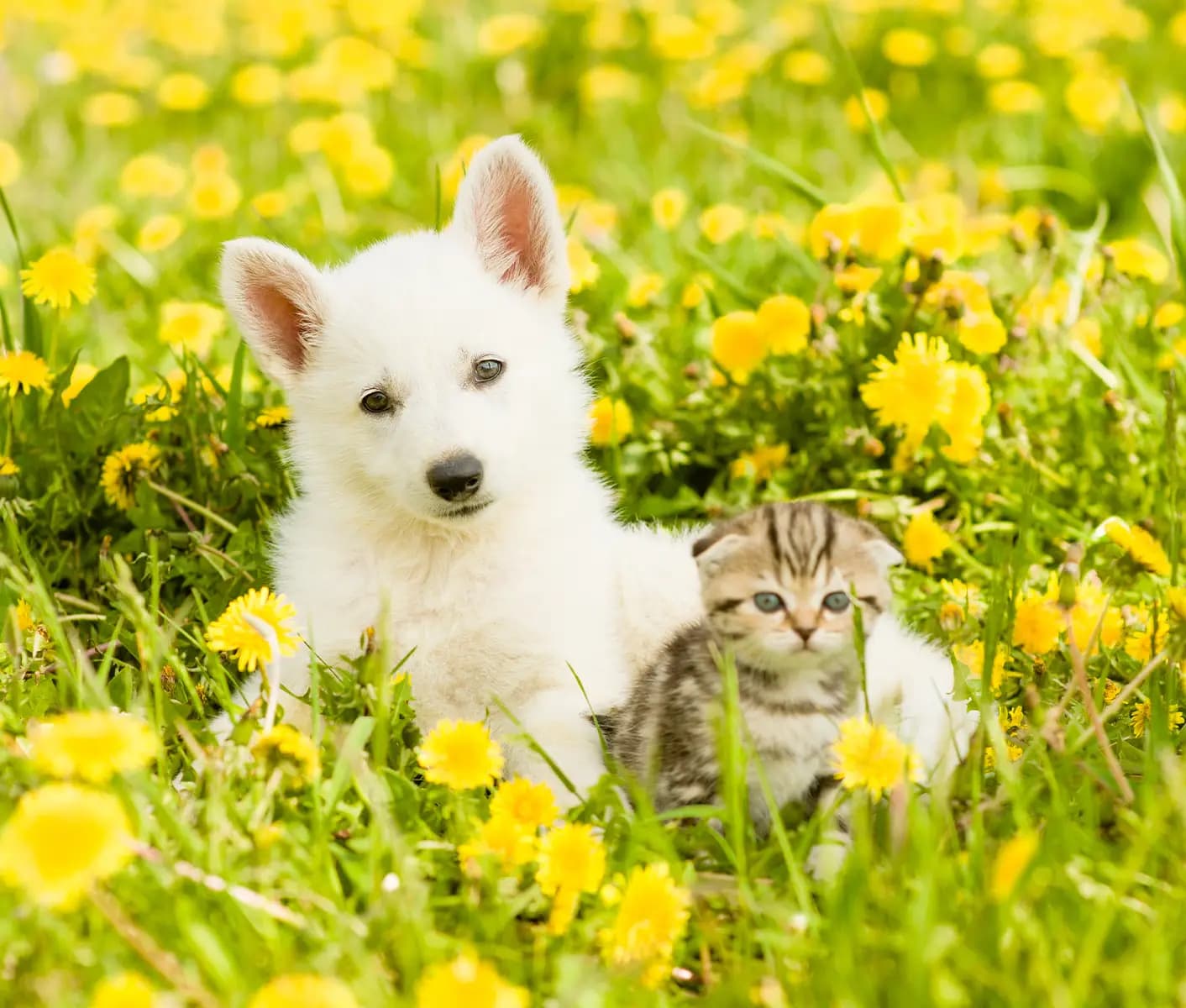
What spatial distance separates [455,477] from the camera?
9.58 feet

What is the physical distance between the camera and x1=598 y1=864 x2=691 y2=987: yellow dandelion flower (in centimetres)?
224

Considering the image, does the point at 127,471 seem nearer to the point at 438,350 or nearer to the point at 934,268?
the point at 438,350

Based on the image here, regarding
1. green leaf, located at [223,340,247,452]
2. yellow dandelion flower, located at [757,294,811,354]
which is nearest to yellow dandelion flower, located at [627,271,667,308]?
Result: yellow dandelion flower, located at [757,294,811,354]

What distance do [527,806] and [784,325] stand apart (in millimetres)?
1855

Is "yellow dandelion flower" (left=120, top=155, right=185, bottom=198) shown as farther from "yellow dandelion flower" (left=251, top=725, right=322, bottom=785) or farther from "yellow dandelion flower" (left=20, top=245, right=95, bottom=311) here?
"yellow dandelion flower" (left=251, top=725, right=322, bottom=785)

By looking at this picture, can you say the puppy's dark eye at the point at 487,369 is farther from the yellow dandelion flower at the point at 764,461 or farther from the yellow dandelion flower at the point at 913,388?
the yellow dandelion flower at the point at 764,461

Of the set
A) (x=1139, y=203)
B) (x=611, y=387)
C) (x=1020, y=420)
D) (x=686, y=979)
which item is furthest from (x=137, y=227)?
(x=686, y=979)

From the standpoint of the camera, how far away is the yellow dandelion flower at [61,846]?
1918mm

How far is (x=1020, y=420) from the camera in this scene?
13.4 feet

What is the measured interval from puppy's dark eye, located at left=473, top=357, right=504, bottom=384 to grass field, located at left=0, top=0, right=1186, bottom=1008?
2.37 feet

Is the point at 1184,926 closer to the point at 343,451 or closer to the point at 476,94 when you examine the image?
the point at 343,451

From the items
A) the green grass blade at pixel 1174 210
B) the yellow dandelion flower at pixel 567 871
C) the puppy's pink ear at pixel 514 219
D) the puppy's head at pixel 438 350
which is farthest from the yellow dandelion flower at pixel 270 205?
the yellow dandelion flower at pixel 567 871

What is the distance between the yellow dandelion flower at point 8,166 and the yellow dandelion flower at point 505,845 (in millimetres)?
4321

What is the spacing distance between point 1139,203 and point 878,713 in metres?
4.43
